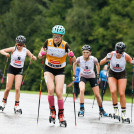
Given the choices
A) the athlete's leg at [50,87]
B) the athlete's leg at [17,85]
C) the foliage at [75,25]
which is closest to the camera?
the athlete's leg at [50,87]

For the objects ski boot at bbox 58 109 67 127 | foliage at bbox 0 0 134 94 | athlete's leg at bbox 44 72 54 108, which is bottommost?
ski boot at bbox 58 109 67 127

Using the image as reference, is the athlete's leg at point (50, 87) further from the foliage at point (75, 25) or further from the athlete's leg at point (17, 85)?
the foliage at point (75, 25)

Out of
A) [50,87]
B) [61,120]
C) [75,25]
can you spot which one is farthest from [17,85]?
[75,25]

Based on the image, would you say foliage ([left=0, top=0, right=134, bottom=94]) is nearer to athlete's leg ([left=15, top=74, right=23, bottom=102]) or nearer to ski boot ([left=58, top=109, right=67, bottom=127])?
athlete's leg ([left=15, top=74, right=23, bottom=102])

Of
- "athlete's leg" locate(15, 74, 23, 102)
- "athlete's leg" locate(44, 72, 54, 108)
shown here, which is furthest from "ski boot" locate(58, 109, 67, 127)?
"athlete's leg" locate(15, 74, 23, 102)

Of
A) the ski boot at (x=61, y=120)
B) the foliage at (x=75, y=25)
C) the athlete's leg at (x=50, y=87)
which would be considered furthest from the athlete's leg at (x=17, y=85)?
the foliage at (x=75, y=25)

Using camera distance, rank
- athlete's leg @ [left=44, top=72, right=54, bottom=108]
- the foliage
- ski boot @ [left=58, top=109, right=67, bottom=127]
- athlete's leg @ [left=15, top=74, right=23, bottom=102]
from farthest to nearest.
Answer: the foliage → athlete's leg @ [left=15, top=74, right=23, bottom=102] → athlete's leg @ [left=44, top=72, right=54, bottom=108] → ski boot @ [left=58, top=109, right=67, bottom=127]

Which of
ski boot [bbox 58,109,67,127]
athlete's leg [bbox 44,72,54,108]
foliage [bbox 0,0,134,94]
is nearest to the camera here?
ski boot [bbox 58,109,67,127]

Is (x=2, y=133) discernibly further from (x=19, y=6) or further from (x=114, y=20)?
(x=19, y=6)

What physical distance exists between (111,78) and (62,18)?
47908 mm

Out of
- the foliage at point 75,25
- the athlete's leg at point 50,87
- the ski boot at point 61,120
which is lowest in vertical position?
the ski boot at point 61,120

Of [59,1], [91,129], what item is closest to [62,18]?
[59,1]

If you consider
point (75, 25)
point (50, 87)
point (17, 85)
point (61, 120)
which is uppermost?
point (75, 25)

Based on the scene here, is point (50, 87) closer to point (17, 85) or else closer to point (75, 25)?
point (17, 85)
